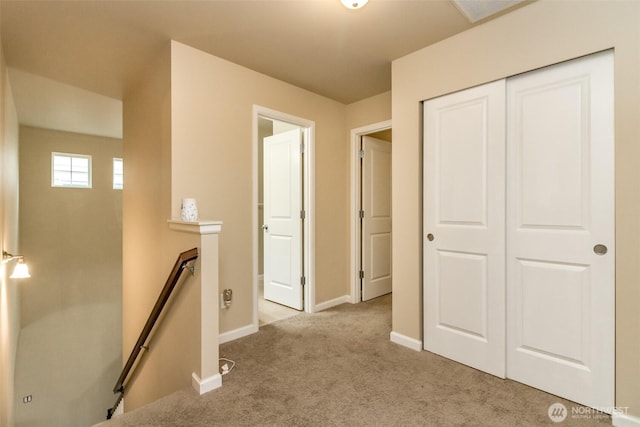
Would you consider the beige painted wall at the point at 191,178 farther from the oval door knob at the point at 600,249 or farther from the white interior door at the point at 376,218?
the oval door knob at the point at 600,249

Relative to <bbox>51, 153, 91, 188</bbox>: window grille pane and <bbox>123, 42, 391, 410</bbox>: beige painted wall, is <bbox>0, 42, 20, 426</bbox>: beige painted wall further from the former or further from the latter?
<bbox>51, 153, 91, 188</bbox>: window grille pane

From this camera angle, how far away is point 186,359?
2.14 meters

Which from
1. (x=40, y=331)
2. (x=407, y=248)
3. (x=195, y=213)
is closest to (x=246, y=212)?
(x=195, y=213)

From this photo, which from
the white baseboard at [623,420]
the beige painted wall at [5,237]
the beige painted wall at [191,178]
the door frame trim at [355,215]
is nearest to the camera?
the white baseboard at [623,420]

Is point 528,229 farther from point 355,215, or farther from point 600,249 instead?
point 355,215

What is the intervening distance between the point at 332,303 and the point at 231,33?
112 inches

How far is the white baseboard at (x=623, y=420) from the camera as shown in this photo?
1.58 m

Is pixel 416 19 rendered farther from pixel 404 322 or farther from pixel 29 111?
pixel 29 111

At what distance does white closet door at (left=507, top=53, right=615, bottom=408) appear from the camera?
67.2 inches

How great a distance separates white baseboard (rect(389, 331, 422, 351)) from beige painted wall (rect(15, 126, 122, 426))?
5.27 meters

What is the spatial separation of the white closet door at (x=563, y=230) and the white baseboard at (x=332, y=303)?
1.91m

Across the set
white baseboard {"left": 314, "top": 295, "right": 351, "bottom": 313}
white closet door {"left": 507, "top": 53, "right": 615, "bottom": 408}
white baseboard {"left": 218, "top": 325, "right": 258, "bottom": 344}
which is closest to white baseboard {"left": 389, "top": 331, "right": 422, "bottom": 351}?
white closet door {"left": 507, "top": 53, "right": 615, "bottom": 408}

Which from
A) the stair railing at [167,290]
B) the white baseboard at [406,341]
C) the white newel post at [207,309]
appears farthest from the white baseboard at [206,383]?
the white baseboard at [406,341]

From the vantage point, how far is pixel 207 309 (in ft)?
6.48
